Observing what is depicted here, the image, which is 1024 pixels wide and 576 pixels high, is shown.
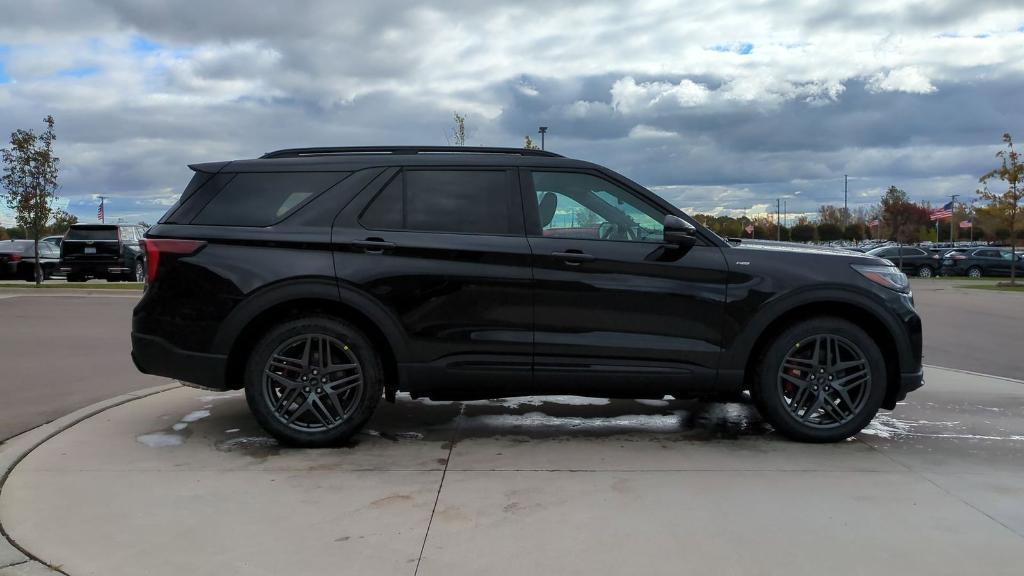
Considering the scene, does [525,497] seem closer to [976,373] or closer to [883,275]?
[883,275]

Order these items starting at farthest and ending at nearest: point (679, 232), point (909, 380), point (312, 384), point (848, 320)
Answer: point (848, 320)
point (909, 380)
point (312, 384)
point (679, 232)

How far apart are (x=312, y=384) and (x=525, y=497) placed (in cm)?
167

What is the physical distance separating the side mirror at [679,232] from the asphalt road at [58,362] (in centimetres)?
466

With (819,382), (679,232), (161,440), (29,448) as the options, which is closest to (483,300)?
(679,232)

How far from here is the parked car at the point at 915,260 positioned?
37.5 metres

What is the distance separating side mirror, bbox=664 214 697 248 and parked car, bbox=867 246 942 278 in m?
35.8

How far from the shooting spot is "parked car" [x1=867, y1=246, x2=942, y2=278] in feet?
123

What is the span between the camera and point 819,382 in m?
5.18

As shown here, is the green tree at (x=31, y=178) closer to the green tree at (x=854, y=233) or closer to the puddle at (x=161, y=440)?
the puddle at (x=161, y=440)

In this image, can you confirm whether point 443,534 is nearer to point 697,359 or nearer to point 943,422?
point 697,359

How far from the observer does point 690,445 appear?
5.21 m

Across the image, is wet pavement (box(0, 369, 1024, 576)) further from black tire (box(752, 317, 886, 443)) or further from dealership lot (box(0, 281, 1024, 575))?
black tire (box(752, 317, 886, 443))

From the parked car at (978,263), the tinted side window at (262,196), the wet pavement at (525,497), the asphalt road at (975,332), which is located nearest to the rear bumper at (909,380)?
the wet pavement at (525,497)

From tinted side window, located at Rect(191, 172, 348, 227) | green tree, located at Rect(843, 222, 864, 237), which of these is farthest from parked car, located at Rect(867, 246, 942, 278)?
green tree, located at Rect(843, 222, 864, 237)
